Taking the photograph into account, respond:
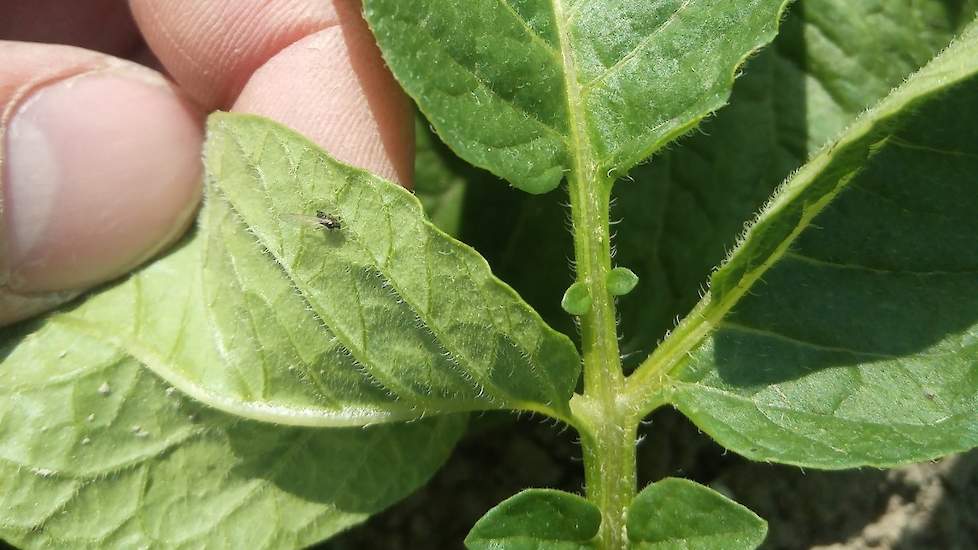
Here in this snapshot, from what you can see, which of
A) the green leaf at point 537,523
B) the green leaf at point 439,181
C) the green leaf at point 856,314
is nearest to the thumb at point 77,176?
the green leaf at point 439,181

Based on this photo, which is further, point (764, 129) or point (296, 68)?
point (764, 129)

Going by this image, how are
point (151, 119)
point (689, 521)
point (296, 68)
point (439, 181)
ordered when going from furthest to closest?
point (439, 181) → point (296, 68) → point (151, 119) → point (689, 521)

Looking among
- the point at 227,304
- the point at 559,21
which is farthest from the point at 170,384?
the point at 559,21

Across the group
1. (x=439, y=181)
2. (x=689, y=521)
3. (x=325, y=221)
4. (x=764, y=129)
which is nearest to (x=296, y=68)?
(x=439, y=181)

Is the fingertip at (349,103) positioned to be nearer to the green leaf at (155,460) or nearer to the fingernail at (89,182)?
the fingernail at (89,182)

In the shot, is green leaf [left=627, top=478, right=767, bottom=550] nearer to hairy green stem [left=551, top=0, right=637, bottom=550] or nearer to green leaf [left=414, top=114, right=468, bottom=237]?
hairy green stem [left=551, top=0, right=637, bottom=550]

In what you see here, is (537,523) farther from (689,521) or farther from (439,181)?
(439,181)

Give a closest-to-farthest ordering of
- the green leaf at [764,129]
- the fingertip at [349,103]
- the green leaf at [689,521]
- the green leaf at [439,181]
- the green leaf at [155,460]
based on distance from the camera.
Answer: the green leaf at [689,521] < the green leaf at [155,460] < the fingertip at [349,103] < the green leaf at [764,129] < the green leaf at [439,181]
